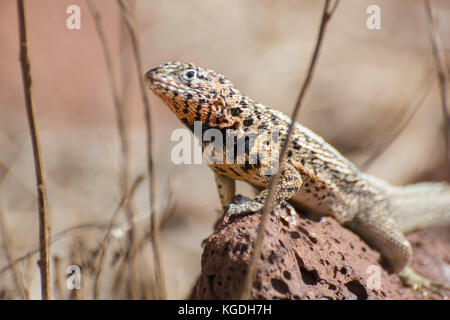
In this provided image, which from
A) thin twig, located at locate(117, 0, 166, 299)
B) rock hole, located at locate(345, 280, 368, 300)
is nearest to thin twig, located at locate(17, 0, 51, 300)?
thin twig, located at locate(117, 0, 166, 299)

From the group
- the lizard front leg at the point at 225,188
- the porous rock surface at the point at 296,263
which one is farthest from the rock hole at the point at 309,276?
the lizard front leg at the point at 225,188

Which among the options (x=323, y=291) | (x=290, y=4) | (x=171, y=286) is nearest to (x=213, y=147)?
(x=323, y=291)

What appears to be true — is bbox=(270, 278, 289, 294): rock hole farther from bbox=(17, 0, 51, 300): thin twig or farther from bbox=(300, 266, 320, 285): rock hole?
bbox=(17, 0, 51, 300): thin twig

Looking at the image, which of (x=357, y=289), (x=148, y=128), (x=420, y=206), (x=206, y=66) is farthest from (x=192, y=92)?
(x=206, y=66)

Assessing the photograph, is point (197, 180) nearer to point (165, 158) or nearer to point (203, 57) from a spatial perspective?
point (165, 158)

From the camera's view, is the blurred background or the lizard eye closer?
the lizard eye

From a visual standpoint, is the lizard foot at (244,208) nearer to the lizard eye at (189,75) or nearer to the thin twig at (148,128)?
the thin twig at (148,128)
